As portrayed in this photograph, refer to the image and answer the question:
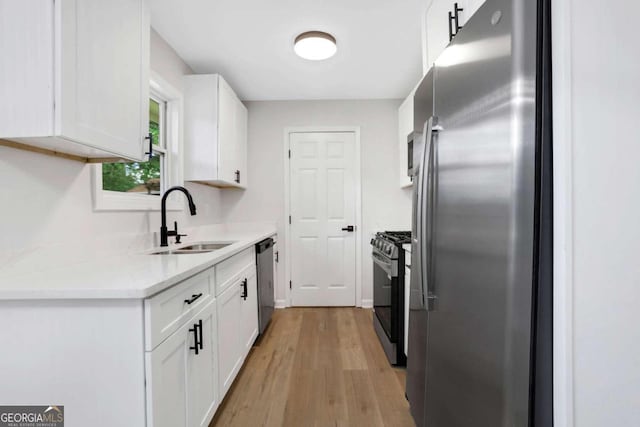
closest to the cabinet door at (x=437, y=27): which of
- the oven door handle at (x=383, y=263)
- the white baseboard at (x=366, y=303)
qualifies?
the oven door handle at (x=383, y=263)

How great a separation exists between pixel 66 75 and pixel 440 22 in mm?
1788

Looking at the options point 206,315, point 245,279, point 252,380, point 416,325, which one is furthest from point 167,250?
point 416,325

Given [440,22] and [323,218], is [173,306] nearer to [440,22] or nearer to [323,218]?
[440,22]

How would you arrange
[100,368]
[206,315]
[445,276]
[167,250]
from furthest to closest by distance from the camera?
1. [167,250]
2. [206,315]
3. [445,276]
4. [100,368]

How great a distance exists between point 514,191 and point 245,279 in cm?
191

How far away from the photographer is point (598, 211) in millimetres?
719

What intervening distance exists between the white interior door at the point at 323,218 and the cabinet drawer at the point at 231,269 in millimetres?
1299

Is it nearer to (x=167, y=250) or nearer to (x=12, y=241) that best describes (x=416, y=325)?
(x=167, y=250)

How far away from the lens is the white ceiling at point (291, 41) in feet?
6.55

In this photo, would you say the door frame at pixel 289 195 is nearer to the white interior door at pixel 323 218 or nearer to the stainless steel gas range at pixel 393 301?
the white interior door at pixel 323 218

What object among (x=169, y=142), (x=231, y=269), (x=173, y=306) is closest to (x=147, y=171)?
(x=169, y=142)

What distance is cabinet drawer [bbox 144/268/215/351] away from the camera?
3.29 feet

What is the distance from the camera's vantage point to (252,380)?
2.09 m

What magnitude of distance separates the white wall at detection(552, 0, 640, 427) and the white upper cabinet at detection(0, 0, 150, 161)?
1.56 meters
